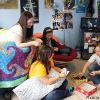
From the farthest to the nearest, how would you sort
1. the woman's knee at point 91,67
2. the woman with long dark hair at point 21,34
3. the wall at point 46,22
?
the wall at point 46,22 < the woman's knee at point 91,67 < the woman with long dark hair at point 21,34

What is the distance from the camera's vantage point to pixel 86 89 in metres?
2.58

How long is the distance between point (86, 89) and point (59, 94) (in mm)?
404

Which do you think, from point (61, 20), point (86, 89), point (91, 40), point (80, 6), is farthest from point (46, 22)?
point (86, 89)

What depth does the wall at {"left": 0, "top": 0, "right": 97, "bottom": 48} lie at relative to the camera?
358 cm

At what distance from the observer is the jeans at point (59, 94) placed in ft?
7.44

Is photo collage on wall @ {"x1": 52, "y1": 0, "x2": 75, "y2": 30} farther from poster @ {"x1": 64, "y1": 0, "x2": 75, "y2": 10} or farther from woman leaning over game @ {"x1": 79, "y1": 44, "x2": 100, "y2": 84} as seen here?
woman leaning over game @ {"x1": 79, "y1": 44, "x2": 100, "y2": 84}

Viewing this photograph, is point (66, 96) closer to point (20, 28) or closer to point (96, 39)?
point (20, 28)

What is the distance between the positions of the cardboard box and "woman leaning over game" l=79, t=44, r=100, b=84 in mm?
148

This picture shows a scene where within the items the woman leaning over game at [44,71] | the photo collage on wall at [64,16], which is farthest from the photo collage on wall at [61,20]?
the woman leaning over game at [44,71]

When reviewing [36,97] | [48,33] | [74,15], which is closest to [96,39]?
[74,15]

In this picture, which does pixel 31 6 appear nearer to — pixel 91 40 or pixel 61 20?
pixel 61 20

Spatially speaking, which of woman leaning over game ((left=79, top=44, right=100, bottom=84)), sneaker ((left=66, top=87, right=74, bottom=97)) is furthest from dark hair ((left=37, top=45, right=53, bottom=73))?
woman leaning over game ((left=79, top=44, right=100, bottom=84))

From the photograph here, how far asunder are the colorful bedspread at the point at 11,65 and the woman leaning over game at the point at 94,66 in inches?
33.5

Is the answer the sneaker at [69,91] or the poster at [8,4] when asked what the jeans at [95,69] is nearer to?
the sneaker at [69,91]
